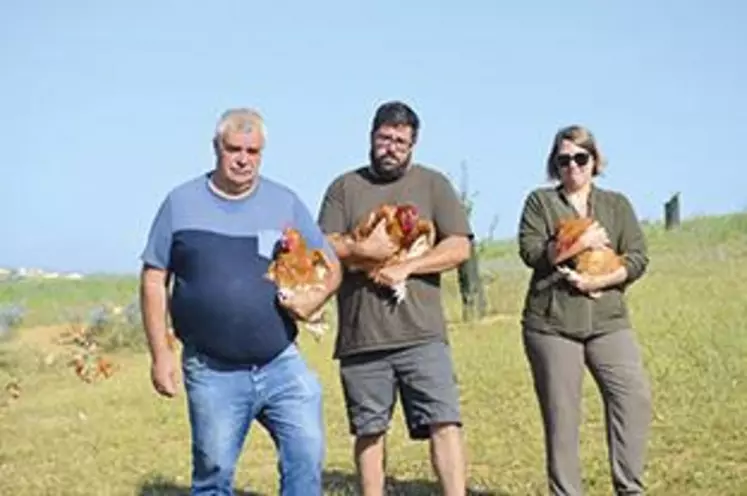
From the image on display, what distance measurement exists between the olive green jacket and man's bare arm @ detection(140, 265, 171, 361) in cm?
200

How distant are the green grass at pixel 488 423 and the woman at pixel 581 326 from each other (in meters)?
1.28

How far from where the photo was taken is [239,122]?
240 inches

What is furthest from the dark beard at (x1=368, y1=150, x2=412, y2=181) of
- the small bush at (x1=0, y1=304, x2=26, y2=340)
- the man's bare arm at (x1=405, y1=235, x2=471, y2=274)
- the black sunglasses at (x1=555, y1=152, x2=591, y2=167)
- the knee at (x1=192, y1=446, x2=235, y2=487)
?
the small bush at (x1=0, y1=304, x2=26, y2=340)

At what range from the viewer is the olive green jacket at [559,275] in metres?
7.00

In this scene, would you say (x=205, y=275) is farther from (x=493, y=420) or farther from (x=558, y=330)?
(x=493, y=420)

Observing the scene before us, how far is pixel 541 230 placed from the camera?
721 cm

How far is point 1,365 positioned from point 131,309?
5.07 m

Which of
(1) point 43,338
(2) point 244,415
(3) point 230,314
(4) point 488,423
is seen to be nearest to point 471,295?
(4) point 488,423

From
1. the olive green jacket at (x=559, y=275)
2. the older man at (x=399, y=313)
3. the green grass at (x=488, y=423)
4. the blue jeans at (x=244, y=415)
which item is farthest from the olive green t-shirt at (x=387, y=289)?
the green grass at (x=488, y=423)

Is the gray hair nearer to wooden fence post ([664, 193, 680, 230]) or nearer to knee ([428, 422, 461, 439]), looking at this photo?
knee ([428, 422, 461, 439])

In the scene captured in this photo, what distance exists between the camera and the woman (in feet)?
23.0

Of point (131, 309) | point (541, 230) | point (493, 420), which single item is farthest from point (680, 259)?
point (541, 230)

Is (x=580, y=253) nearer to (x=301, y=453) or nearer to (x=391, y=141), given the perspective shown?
(x=391, y=141)

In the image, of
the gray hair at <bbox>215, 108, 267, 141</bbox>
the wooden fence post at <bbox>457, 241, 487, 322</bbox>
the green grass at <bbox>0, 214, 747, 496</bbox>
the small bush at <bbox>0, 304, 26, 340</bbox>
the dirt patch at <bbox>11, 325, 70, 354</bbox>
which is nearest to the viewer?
the gray hair at <bbox>215, 108, 267, 141</bbox>
